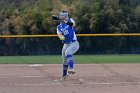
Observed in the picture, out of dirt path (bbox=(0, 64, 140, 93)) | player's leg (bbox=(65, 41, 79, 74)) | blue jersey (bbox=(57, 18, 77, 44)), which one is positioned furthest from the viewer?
blue jersey (bbox=(57, 18, 77, 44))

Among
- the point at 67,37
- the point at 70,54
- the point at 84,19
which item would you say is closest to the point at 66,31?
the point at 67,37

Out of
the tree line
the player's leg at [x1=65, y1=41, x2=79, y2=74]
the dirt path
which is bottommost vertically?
the tree line

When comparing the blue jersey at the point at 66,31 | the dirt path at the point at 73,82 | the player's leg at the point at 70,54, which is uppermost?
the blue jersey at the point at 66,31

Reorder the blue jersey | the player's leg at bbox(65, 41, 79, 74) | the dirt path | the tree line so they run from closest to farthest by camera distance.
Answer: the dirt path
the player's leg at bbox(65, 41, 79, 74)
the blue jersey
the tree line

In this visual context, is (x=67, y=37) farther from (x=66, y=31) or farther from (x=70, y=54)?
(x=70, y=54)

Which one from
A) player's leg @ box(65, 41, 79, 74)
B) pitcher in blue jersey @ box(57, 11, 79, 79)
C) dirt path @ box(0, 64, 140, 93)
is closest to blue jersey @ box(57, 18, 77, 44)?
pitcher in blue jersey @ box(57, 11, 79, 79)

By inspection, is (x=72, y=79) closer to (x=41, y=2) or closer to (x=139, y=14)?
(x=139, y=14)

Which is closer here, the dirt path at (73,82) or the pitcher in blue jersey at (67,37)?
the dirt path at (73,82)

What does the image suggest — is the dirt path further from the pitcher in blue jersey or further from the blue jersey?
the blue jersey

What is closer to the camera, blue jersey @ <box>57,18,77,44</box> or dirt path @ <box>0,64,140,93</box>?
dirt path @ <box>0,64,140,93</box>

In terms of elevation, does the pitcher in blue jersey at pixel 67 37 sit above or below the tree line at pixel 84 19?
above

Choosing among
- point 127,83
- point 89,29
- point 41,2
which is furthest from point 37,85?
point 41,2

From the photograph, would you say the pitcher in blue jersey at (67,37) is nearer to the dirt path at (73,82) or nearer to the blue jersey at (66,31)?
the blue jersey at (66,31)

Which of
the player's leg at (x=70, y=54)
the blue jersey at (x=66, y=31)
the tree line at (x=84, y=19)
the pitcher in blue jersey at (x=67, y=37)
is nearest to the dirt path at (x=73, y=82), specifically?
the player's leg at (x=70, y=54)
